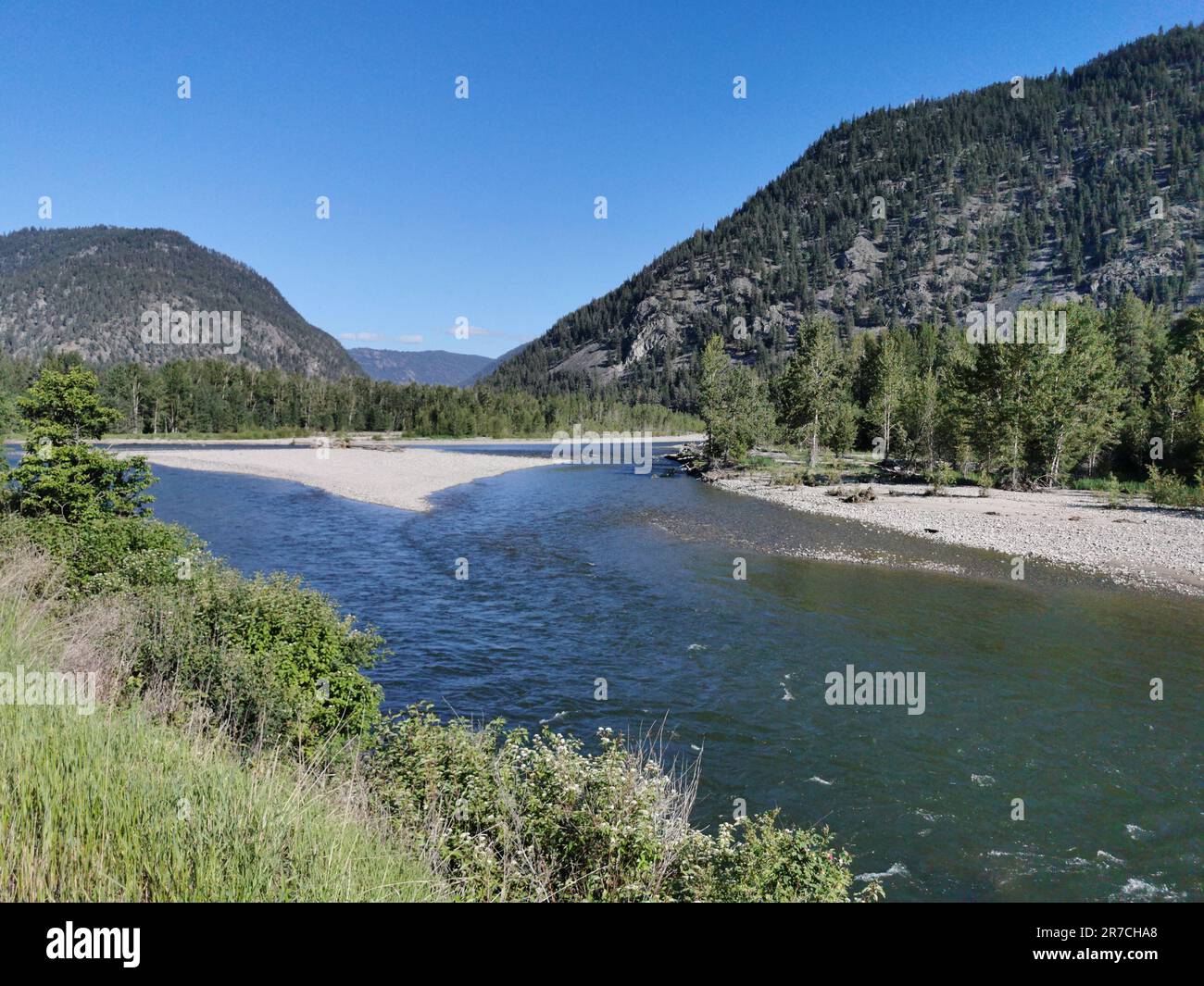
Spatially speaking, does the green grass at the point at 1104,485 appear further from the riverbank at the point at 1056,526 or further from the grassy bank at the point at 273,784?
the grassy bank at the point at 273,784

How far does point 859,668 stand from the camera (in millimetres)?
17031

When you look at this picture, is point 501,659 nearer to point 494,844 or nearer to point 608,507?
point 494,844

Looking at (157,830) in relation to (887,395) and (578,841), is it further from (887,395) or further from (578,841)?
(887,395)

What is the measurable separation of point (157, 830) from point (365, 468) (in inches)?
3003

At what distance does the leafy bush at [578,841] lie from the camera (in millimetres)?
6281

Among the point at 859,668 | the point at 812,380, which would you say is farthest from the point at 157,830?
the point at 812,380

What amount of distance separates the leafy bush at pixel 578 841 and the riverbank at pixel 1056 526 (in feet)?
85.3

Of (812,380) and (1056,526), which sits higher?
(812,380)

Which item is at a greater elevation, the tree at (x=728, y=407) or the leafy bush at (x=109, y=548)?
the tree at (x=728, y=407)

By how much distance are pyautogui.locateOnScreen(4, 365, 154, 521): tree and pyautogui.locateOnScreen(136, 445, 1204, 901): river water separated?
778cm

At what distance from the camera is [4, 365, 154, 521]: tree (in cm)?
1842

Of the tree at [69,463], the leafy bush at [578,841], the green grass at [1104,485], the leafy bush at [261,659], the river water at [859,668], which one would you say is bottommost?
the river water at [859,668]

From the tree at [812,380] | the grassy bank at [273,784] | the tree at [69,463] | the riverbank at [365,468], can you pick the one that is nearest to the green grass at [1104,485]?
the tree at [812,380]
